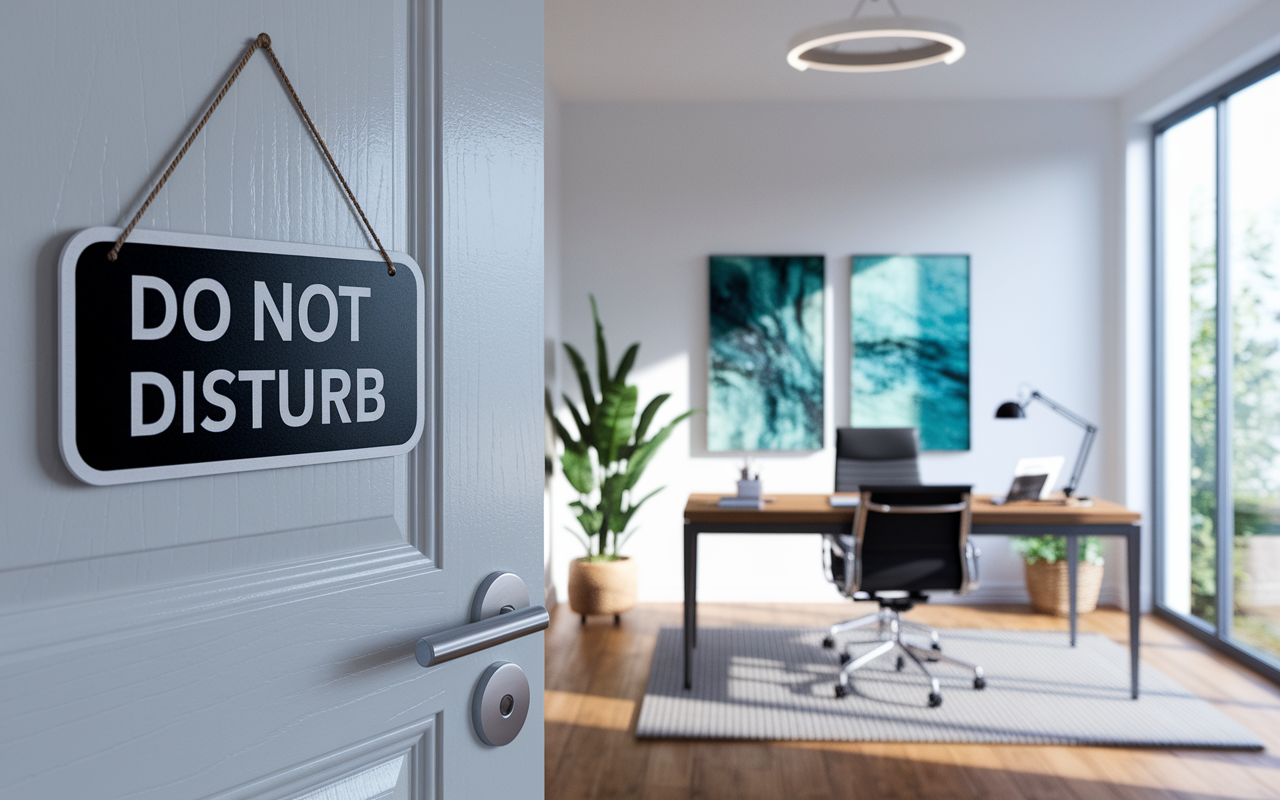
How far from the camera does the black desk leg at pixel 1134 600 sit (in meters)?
3.66

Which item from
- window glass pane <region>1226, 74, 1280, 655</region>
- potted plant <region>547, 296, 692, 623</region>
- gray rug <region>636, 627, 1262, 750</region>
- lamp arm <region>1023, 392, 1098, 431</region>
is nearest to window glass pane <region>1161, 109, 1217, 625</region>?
window glass pane <region>1226, 74, 1280, 655</region>

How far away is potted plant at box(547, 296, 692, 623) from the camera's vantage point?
504 cm

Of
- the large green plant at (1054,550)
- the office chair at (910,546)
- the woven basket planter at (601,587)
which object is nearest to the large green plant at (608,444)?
the woven basket planter at (601,587)

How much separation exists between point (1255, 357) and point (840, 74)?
252 cm

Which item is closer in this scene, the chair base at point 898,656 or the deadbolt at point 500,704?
the deadbolt at point 500,704

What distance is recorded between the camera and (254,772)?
0.70 metres

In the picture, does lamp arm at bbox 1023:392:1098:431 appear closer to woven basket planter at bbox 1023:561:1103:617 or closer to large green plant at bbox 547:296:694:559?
woven basket planter at bbox 1023:561:1103:617

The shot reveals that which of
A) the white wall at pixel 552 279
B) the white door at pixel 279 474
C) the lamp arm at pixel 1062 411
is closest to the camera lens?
the white door at pixel 279 474

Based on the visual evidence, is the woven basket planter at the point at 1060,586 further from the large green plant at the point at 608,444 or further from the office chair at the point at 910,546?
the large green plant at the point at 608,444

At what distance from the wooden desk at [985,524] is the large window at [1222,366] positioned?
982 mm

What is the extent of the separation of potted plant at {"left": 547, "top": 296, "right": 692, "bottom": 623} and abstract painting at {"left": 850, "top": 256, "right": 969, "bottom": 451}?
3.96 feet

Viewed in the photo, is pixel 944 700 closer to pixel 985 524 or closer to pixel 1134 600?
pixel 985 524

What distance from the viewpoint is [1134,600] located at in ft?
12.0

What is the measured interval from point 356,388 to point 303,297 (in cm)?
9
